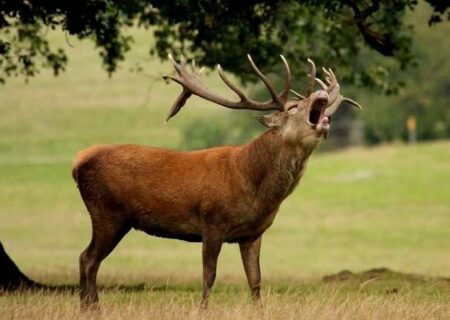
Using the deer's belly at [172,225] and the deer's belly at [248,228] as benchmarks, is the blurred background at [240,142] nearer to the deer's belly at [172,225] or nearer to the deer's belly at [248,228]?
the deer's belly at [172,225]

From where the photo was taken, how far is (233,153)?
496 inches

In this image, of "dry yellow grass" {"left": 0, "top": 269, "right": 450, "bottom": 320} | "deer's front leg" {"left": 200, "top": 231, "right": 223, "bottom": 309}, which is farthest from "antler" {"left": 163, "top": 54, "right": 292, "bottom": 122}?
"dry yellow grass" {"left": 0, "top": 269, "right": 450, "bottom": 320}

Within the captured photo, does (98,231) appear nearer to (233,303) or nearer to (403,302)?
(233,303)

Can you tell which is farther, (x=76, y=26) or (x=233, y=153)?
(x=76, y=26)

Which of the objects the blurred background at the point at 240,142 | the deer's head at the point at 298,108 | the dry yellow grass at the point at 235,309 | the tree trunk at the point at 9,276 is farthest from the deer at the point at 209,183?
the blurred background at the point at 240,142

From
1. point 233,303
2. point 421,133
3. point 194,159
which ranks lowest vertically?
point 421,133

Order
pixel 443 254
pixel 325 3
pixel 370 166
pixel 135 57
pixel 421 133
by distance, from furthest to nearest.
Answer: pixel 135 57, pixel 421 133, pixel 370 166, pixel 443 254, pixel 325 3

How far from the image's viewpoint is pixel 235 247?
4081 centimetres

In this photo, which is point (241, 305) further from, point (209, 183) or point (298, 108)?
point (298, 108)

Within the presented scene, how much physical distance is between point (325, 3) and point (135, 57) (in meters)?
77.5

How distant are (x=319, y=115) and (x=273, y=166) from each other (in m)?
0.68

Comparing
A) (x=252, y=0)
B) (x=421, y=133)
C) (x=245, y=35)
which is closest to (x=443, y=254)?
(x=245, y=35)

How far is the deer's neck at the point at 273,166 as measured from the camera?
12148mm

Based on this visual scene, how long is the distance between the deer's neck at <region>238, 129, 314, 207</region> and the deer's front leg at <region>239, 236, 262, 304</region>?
55 cm
